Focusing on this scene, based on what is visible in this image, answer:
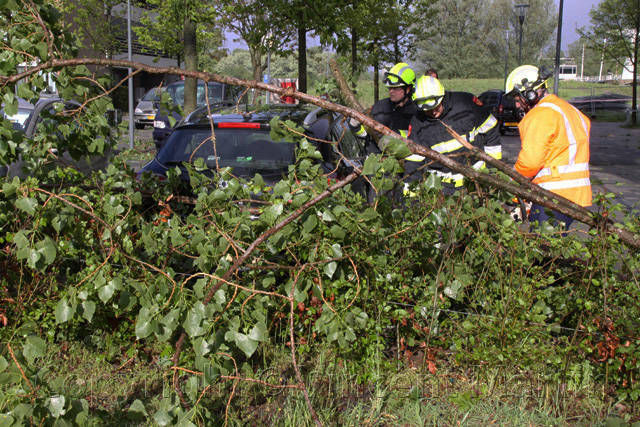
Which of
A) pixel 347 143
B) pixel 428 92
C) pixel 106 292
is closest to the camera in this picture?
pixel 106 292

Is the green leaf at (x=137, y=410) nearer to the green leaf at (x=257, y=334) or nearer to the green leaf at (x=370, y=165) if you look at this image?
the green leaf at (x=257, y=334)

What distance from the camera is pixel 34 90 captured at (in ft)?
11.4

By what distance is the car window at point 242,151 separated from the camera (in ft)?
17.8

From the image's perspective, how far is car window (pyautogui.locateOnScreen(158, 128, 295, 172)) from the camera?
5438 millimetres

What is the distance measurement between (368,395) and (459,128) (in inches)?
101

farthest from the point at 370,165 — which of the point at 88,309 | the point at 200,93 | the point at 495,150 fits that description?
the point at 200,93

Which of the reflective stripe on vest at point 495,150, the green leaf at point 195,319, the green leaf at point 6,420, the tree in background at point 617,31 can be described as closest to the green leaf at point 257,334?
the green leaf at point 195,319

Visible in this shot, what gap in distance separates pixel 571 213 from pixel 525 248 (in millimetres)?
630

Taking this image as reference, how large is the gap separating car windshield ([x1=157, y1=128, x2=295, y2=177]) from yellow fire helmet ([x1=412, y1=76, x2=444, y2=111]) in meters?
1.24

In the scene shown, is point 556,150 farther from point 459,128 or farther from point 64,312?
point 64,312

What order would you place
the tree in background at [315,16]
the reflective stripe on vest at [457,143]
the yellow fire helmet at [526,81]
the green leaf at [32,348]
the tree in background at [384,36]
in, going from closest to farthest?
the green leaf at [32,348] < the yellow fire helmet at [526,81] < the reflective stripe on vest at [457,143] < the tree in background at [315,16] < the tree in background at [384,36]

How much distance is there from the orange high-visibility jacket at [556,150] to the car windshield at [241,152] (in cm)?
209

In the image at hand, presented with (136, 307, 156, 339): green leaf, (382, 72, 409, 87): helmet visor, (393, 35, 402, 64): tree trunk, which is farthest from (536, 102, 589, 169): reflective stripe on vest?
(393, 35, 402, 64): tree trunk

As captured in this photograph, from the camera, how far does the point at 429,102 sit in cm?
484
